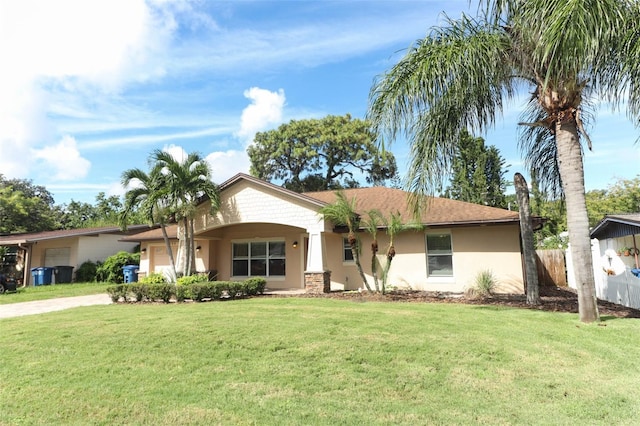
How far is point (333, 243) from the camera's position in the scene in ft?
55.4

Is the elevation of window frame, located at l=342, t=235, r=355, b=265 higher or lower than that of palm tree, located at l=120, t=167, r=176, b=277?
lower

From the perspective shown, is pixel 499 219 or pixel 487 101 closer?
pixel 487 101

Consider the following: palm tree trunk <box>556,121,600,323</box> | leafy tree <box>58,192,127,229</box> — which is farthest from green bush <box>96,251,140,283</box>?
leafy tree <box>58,192,127,229</box>

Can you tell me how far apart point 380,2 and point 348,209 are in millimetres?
6206

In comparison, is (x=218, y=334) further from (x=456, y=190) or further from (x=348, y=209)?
(x=456, y=190)

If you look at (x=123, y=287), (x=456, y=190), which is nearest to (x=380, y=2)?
(x=123, y=287)

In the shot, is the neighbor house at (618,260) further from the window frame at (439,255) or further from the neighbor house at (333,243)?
the window frame at (439,255)

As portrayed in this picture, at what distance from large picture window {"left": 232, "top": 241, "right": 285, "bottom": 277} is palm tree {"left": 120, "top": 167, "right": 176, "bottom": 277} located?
3538 mm

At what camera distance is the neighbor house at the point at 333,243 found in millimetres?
14656

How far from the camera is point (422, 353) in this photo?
234 inches

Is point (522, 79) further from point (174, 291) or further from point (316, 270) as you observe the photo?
point (174, 291)

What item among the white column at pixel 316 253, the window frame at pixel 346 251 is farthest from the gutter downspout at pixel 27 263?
the window frame at pixel 346 251

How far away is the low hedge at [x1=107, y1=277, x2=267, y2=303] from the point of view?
1243 cm

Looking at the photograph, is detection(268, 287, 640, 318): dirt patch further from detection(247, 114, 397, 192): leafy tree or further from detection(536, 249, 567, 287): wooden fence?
detection(247, 114, 397, 192): leafy tree
